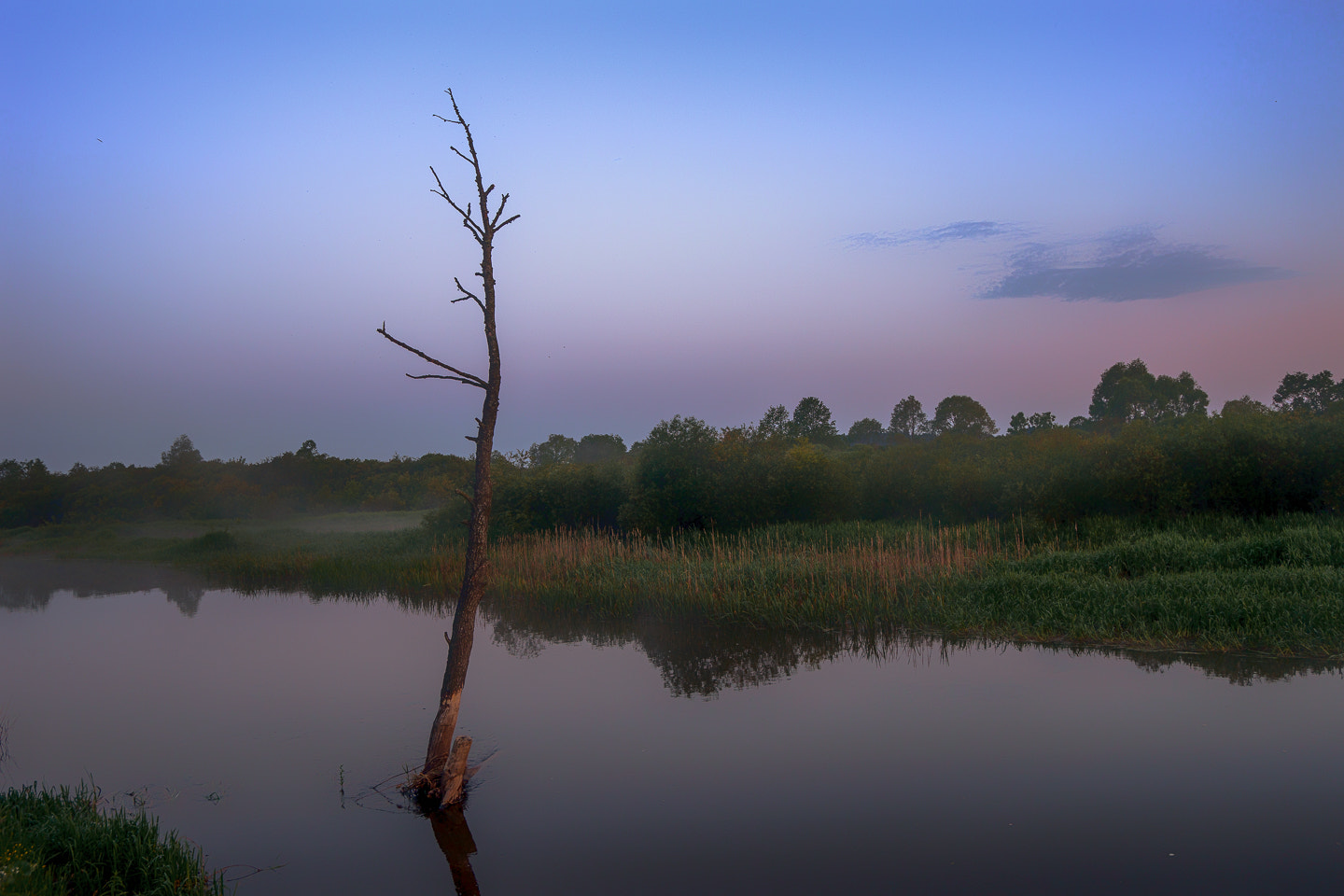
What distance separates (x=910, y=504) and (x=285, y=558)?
17.7 m

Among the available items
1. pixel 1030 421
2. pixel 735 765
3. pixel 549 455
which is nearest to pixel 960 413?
pixel 1030 421

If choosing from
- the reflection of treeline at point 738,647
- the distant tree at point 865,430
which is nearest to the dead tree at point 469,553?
the reflection of treeline at point 738,647

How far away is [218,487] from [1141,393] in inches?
2158

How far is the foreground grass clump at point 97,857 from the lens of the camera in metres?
4.33

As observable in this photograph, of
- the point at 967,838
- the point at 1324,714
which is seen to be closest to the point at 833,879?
the point at 967,838

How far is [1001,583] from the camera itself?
12273 mm

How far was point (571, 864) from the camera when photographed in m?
5.32

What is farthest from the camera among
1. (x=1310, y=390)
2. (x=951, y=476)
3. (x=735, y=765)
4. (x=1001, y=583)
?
(x=1310, y=390)

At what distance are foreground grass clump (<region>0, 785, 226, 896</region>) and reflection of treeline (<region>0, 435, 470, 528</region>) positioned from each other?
32268mm

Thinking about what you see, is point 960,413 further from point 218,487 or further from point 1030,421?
point 218,487

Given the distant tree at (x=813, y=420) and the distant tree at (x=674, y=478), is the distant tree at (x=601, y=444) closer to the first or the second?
the distant tree at (x=813, y=420)

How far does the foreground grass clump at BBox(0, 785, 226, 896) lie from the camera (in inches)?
170

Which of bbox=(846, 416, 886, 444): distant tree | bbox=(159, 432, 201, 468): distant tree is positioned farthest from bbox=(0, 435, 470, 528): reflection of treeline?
bbox=(846, 416, 886, 444): distant tree

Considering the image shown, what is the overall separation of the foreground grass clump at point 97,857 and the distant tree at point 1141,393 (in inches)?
1819
